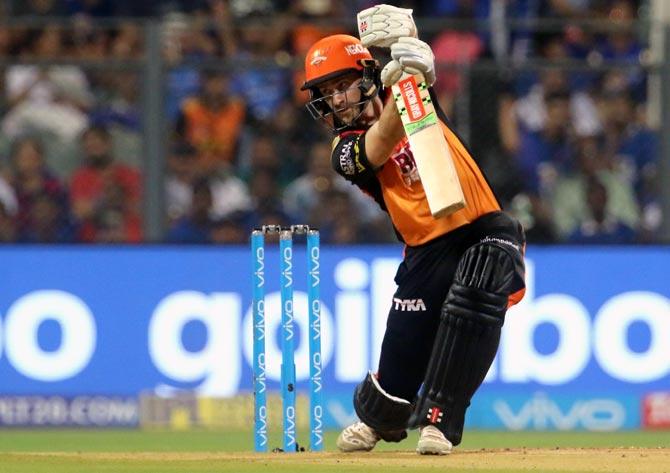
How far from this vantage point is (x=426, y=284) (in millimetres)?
7922

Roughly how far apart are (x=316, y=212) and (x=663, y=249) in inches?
105

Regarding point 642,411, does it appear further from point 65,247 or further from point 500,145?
point 65,247

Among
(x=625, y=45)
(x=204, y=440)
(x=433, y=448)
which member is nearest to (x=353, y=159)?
(x=433, y=448)

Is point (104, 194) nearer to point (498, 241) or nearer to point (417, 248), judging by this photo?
point (417, 248)

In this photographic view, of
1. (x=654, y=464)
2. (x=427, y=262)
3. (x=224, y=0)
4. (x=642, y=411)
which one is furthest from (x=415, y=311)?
(x=224, y=0)

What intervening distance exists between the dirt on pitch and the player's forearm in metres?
1.36

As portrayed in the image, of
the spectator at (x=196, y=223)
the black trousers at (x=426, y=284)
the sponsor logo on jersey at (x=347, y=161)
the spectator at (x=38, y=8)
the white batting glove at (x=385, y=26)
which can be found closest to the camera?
the white batting glove at (x=385, y=26)

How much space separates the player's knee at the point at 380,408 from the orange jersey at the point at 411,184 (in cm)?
74

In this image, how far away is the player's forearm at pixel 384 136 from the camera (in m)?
7.51

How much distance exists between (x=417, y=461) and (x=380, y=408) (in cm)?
72

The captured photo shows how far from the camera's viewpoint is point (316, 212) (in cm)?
1320

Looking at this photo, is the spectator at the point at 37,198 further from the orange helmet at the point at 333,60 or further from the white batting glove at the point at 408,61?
the white batting glove at the point at 408,61

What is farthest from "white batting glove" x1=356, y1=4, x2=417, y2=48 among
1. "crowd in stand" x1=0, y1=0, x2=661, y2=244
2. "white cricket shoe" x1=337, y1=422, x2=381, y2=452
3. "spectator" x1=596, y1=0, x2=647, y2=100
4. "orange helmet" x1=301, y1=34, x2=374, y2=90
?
"spectator" x1=596, y1=0, x2=647, y2=100

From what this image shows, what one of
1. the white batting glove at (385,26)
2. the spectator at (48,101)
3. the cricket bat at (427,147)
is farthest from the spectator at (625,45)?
the cricket bat at (427,147)
